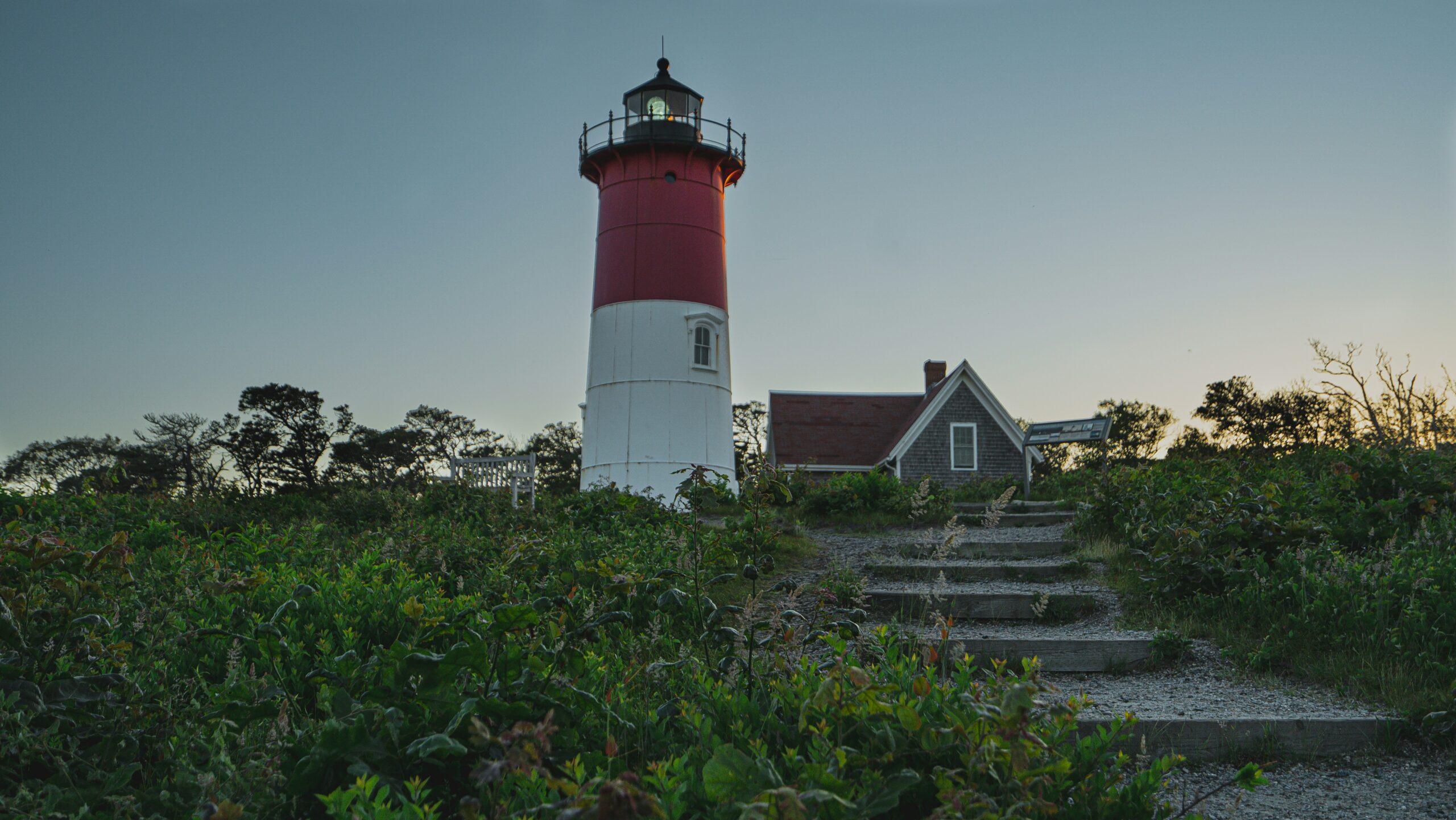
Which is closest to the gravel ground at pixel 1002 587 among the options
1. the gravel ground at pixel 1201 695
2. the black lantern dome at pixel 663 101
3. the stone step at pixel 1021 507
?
the gravel ground at pixel 1201 695

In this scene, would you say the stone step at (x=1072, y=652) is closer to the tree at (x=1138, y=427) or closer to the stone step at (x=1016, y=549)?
the stone step at (x=1016, y=549)

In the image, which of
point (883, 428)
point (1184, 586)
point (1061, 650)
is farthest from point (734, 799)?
point (883, 428)

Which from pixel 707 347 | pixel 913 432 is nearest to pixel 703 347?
pixel 707 347

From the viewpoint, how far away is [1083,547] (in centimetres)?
830

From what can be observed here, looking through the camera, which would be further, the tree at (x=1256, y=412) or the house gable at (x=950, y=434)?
the tree at (x=1256, y=412)

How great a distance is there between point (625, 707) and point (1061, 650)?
3306 mm

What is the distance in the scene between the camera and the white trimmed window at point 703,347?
1720 cm

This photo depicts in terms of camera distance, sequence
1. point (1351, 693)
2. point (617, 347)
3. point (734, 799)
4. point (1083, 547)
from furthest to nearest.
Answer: point (617, 347) < point (1083, 547) < point (1351, 693) < point (734, 799)

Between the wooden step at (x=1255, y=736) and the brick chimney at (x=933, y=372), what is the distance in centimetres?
2128

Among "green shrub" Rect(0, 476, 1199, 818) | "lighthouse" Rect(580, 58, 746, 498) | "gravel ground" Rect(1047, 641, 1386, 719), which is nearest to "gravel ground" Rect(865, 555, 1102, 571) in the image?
"gravel ground" Rect(1047, 641, 1386, 719)

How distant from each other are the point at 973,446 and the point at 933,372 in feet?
9.85

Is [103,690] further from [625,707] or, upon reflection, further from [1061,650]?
[1061,650]

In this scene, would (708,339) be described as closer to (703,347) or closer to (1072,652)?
(703,347)

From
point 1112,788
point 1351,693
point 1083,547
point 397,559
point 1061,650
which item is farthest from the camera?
point 1083,547
